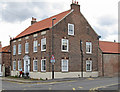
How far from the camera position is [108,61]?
36.6m

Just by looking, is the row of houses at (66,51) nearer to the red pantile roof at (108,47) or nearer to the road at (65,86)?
the red pantile roof at (108,47)

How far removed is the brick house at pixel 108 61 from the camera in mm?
35625

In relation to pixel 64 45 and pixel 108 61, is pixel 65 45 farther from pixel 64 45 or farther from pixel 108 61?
pixel 108 61

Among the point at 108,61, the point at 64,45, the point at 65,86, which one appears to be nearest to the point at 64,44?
the point at 64,45

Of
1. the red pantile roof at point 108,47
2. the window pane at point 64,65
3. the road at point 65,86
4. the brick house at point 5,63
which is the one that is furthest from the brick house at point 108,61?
the brick house at point 5,63

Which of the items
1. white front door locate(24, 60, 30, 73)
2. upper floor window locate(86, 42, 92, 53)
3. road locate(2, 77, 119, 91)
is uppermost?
upper floor window locate(86, 42, 92, 53)

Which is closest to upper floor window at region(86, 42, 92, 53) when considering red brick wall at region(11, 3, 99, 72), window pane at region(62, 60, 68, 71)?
red brick wall at region(11, 3, 99, 72)

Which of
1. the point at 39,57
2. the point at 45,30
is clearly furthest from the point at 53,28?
the point at 39,57

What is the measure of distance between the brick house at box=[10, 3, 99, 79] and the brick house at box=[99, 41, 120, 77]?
137 cm

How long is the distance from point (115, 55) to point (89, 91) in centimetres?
2409

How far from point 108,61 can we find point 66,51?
9708mm

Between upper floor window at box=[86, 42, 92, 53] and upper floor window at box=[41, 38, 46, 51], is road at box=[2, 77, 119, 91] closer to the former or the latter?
upper floor window at box=[41, 38, 46, 51]

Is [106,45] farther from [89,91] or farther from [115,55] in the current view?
[89,91]

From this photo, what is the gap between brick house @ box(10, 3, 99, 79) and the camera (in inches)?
1174
